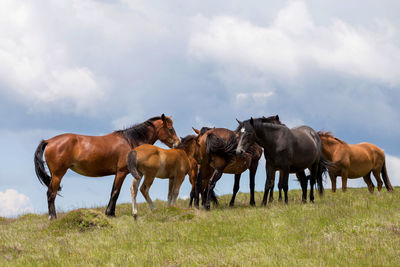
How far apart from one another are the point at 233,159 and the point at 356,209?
3844 mm

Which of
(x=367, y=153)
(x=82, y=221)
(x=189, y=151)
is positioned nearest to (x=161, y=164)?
(x=189, y=151)

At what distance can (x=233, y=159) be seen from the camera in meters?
12.9

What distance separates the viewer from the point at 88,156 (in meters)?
12.9

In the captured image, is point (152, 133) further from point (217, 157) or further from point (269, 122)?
point (269, 122)

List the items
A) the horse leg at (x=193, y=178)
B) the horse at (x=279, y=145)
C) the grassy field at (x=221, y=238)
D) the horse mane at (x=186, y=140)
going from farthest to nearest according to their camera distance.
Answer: the horse leg at (x=193, y=178)
the horse mane at (x=186, y=140)
the horse at (x=279, y=145)
the grassy field at (x=221, y=238)

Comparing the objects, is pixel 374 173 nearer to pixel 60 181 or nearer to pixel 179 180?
pixel 179 180

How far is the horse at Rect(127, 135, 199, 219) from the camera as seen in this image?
37.2 feet

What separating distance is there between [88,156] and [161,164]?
2.64 metres

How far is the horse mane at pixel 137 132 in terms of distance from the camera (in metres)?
13.7

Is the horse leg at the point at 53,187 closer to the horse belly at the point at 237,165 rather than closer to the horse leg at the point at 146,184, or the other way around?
the horse leg at the point at 146,184

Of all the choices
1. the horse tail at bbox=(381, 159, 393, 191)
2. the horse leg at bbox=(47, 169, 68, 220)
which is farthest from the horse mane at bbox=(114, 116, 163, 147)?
the horse tail at bbox=(381, 159, 393, 191)

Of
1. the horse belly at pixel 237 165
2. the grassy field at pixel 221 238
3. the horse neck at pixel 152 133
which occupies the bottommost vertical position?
the grassy field at pixel 221 238

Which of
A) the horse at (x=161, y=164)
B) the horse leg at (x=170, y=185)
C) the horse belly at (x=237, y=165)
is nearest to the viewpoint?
the horse at (x=161, y=164)

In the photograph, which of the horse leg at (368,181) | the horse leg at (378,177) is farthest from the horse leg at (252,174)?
the horse leg at (368,181)
